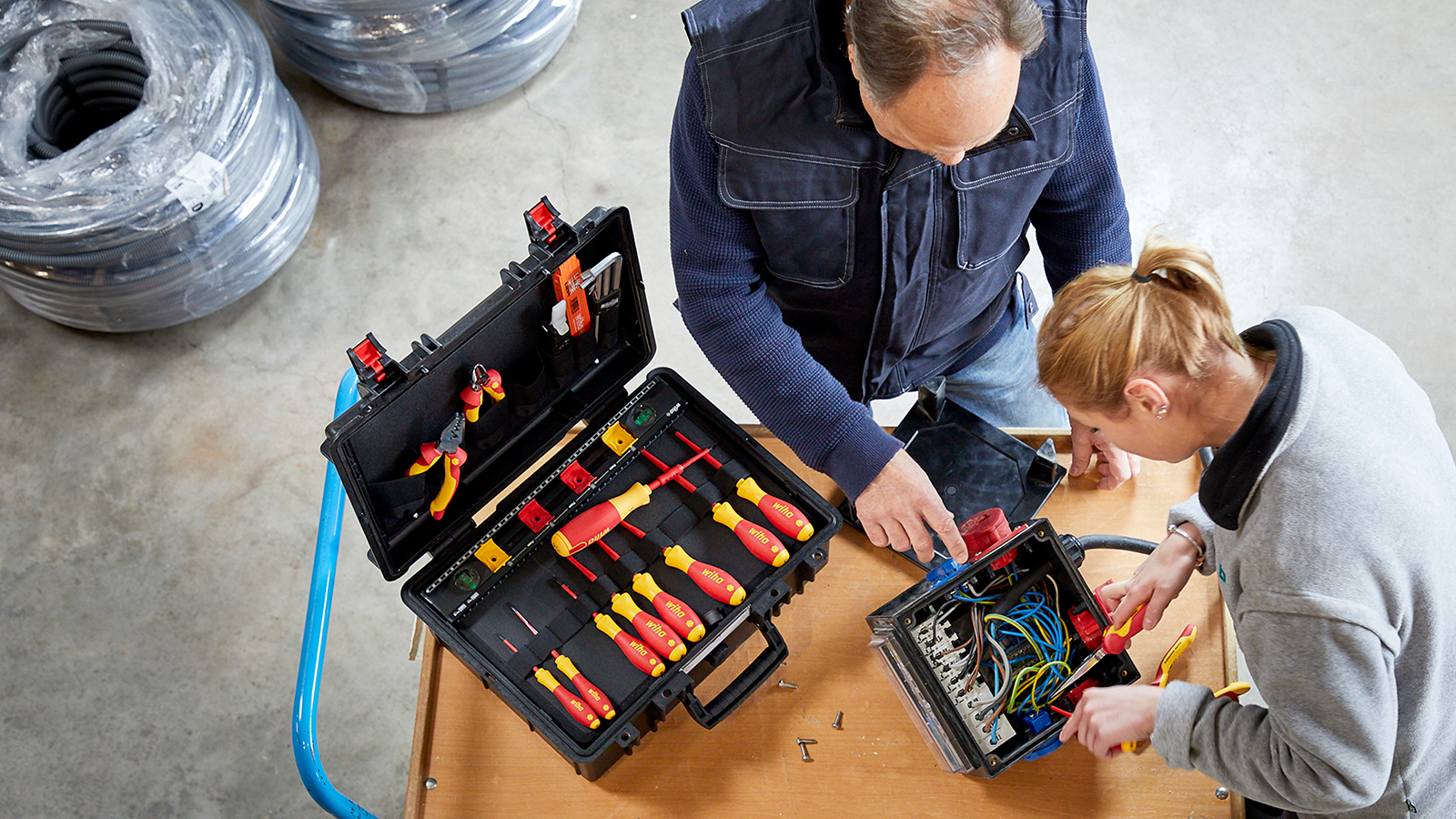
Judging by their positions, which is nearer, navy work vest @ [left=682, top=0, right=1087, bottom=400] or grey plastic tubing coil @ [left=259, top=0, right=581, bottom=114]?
navy work vest @ [left=682, top=0, right=1087, bottom=400]

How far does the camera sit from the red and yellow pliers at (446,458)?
127cm

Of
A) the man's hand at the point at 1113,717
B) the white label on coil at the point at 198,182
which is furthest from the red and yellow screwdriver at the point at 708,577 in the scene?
the white label on coil at the point at 198,182

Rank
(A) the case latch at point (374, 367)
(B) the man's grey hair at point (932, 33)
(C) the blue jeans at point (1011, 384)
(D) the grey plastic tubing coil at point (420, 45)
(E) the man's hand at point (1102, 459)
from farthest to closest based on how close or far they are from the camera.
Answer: (D) the grey plastic tubing coil at point (420, 45)
(C) the blue jeans at point (1011, 384)
(E) the man's hand at point (1102, 459)
(A) the case latch at point (374, 367)
(B) the man's grey hair at point (932, 33)

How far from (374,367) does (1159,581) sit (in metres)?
0.97

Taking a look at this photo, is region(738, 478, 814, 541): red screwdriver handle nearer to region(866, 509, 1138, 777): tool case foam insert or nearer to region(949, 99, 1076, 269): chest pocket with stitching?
region(866, 509, 1138, 777): tool case foam insert

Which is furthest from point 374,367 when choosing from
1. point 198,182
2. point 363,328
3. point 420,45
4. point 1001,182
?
point 420,45

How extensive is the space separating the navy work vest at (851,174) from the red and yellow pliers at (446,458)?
1.42 feet

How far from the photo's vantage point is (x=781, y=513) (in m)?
1.36

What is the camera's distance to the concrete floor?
224 cm

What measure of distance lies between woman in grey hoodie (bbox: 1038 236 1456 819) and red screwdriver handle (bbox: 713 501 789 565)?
397mm

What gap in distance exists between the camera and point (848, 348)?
161 centimetres

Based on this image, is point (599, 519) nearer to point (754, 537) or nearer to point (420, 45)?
point (754, 537)

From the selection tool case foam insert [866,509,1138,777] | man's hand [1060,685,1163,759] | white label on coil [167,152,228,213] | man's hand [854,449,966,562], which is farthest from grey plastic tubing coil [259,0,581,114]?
man's hand [1060,685,1163,759]

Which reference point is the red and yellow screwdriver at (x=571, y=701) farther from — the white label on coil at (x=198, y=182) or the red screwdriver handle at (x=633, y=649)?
the white label on coil at (x=198, y=182)
